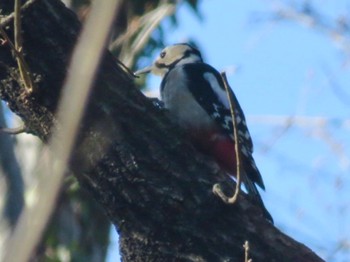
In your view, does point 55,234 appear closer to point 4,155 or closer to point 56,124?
point 4,155

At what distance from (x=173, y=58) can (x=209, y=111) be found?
0.71 m

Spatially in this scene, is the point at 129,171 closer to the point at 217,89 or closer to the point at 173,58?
the point at 217,89

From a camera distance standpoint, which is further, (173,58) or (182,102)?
(173,58)

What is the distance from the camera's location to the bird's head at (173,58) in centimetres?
540

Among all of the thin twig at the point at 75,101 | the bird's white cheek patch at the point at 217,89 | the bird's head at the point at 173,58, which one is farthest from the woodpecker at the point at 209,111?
the thin twig at the point at 75,101

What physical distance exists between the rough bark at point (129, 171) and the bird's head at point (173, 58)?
1.93 meters

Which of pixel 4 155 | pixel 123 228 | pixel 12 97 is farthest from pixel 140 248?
pixel 4 155

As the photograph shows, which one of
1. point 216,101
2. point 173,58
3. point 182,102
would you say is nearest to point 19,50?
point 182,102

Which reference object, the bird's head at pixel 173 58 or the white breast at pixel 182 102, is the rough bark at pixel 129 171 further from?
→ the bird's head at pixel 173 58

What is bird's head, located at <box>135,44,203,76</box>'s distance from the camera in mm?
5402

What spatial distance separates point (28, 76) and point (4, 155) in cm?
340

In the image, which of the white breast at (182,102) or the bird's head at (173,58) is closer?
the white breast at (182,102)

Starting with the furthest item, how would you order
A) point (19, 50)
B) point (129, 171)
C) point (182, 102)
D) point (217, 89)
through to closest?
point (217, 89), point (182, 102), point (129, 171), point (19, 50)

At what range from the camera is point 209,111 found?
4844 mm
